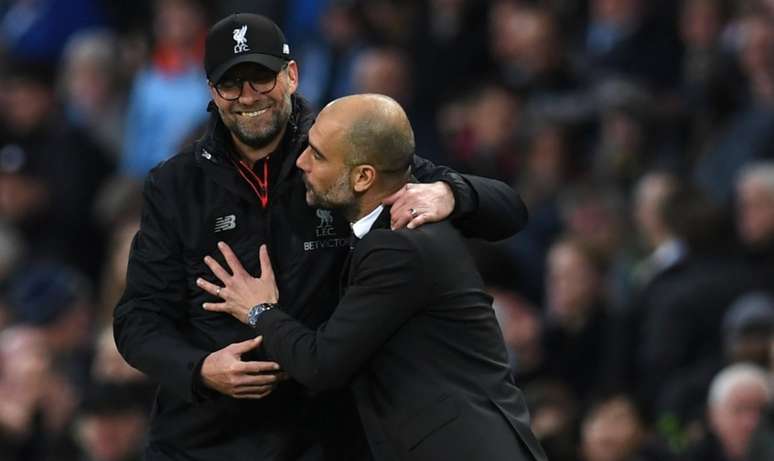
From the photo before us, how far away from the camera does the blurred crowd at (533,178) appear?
9398 mm

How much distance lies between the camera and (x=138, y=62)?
1379 centimetres

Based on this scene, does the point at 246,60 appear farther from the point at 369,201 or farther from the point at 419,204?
the point at 419,204

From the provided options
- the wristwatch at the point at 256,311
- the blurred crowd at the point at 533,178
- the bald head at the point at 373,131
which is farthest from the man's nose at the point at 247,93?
the blurred crowd at the point at 533,178

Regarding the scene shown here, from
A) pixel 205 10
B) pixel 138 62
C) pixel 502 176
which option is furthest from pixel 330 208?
pixel 138 62

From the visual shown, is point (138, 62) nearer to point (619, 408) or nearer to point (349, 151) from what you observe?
point (619, 408)

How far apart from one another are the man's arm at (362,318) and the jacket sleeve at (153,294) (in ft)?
1.34

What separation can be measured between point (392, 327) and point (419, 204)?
361 millimetres

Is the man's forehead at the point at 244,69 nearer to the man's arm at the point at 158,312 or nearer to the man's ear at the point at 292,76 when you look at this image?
the man's ear at the point at 292,76

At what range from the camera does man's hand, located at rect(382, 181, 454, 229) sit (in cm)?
571

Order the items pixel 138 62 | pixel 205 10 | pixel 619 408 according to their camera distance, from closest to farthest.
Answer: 1. pixel 619 408
2. pixel 205 10
3. pixel 138 62

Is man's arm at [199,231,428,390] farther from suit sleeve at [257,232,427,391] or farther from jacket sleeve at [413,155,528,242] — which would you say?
jacket sleeve at [413,155,528,242]

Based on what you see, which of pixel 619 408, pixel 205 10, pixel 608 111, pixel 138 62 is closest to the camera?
pixel 619 408

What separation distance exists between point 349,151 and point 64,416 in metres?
4.93

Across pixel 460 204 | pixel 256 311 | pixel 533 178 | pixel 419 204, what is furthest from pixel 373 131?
pixel 533 178
